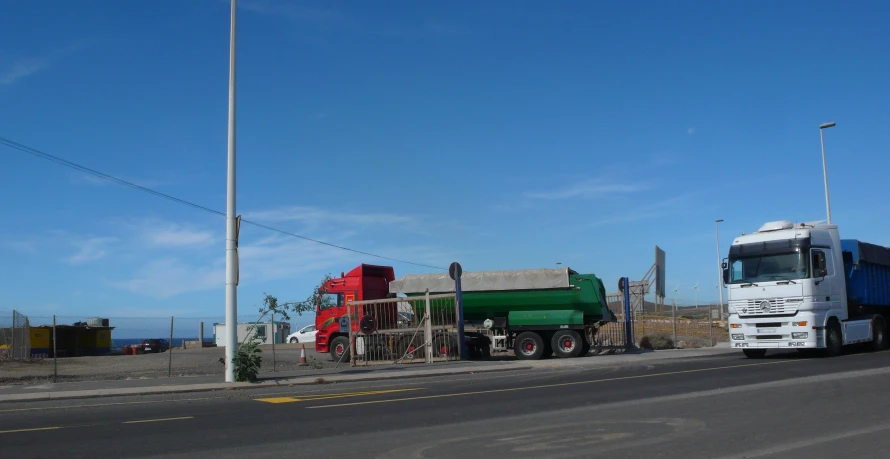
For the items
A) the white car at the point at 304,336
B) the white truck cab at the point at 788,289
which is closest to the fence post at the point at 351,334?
the white truck cab at the point at 788,289

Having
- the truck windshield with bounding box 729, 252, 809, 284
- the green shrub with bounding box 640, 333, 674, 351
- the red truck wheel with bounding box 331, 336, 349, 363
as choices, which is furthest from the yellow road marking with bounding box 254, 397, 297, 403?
the green shrub with bounding box 640, 333, 674, 351

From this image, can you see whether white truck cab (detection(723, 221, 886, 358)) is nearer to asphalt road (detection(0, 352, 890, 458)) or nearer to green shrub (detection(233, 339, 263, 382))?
asphalt road (detection(0, 352, 890, 458))

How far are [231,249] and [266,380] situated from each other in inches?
131

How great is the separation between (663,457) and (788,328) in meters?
14.6

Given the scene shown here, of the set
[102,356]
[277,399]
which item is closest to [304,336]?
[102,356]

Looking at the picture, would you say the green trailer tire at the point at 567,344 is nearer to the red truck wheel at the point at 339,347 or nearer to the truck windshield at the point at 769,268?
the truck windshield at the point at 769,268

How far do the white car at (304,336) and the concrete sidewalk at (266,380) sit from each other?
2748 cm

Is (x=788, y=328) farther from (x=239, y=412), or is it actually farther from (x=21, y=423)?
(x=21, y=423)

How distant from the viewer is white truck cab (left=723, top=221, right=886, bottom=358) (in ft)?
65.7

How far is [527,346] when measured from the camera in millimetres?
24875

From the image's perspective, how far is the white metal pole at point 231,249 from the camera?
17.1 meters

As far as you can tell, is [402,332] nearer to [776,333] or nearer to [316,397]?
[316,397]

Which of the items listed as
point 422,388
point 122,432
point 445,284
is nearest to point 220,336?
point 445,284

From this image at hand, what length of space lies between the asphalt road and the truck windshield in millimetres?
4762
